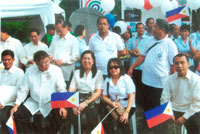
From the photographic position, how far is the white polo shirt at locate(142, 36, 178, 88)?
9.88 feet

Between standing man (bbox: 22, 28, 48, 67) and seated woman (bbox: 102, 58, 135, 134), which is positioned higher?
standing man (bbox: 22, 28, 48, 67)

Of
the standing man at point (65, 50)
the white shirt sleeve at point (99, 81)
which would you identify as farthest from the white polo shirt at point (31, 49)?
the white shirt sleeve at point (99, 81)

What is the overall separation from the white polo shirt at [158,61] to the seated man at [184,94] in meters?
0.15

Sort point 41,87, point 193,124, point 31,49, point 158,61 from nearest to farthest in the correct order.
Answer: point 193,124 → point 158,61 → point 41,87 → point 31,49

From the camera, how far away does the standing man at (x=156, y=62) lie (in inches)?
119

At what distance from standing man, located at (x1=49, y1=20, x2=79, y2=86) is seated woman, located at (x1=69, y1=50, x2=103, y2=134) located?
0.21 metres

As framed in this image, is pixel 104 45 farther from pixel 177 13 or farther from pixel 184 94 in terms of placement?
pixel 184 94

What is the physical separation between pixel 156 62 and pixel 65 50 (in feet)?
3.76

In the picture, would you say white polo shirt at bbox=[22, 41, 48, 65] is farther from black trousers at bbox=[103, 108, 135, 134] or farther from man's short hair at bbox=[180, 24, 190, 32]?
man's short hair at bbox=[180, 24, 190, 32]

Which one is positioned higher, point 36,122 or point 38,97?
point 38,97

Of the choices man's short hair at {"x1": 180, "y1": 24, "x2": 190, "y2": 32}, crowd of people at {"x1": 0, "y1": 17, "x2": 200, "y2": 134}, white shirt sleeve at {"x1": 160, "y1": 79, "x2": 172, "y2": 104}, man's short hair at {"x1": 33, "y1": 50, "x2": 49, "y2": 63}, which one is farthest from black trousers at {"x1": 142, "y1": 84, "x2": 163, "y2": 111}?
man's short hair at {"x1": 33, "y1": 50, "x2": 49, "y2": 63}

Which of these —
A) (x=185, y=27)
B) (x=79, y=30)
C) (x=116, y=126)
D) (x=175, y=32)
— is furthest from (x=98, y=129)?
(x=185, y=27)

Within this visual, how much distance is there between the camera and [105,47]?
3.22 metres

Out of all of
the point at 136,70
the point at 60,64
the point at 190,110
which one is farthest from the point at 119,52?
the point at 190,110
